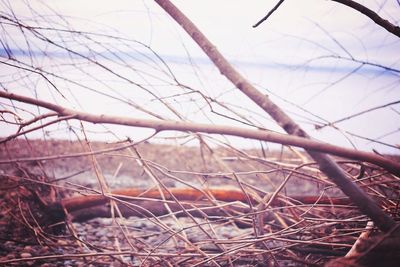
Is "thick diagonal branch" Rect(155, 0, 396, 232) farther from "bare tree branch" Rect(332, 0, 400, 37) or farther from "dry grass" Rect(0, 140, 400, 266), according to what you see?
"bare tree branch" Rect(332, 0, 400, 37)

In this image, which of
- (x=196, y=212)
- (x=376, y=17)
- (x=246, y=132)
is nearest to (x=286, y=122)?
(x=246, y=132)

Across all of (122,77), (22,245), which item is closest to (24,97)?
(122,77)

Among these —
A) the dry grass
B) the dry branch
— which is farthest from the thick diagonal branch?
the dry grass

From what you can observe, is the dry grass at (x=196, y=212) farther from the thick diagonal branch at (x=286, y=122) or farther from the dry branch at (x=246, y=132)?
the thick diagonal branch at (x=286, y=122)

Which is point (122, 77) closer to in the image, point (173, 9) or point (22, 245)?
point (173, 9)

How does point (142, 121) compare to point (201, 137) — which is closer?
point (142, 121)

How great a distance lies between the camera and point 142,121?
0.71 metres

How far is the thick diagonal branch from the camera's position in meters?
0.81

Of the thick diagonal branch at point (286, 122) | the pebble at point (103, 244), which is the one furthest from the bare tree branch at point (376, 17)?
the pebble at point (103, 244)

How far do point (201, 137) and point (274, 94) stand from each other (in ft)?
1.18

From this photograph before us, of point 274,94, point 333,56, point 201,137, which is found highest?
point 333,56

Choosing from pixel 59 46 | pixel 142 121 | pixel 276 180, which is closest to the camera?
pixel 142 121

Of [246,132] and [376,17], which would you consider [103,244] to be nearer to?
[246,132]

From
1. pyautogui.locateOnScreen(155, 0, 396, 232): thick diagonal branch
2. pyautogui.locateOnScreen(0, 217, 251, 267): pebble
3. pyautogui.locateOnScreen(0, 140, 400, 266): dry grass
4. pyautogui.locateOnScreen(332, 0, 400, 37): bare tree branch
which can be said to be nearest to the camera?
pyautogui.locateOnScreen(155, 0, 396, 232): thick diagonal branch
